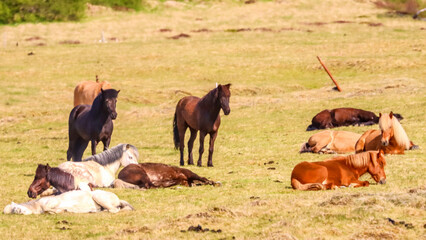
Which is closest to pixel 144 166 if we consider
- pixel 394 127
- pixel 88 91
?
pixel 394 127

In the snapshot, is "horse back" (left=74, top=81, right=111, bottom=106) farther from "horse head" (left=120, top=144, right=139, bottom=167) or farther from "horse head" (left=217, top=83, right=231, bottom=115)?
"horse head" (left=120, top=144, right=139, bottom=167)

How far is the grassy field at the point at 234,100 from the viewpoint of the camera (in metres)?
13.1

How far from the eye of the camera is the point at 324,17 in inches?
3406

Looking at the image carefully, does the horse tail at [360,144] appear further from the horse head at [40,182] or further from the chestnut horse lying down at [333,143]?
the horse head at [40,182]

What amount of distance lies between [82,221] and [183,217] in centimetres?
188

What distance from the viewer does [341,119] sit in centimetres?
3050

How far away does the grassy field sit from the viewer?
13070mm

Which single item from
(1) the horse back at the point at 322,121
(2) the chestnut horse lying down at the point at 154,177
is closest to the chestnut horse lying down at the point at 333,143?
(1) the horse back at the point at 322,121

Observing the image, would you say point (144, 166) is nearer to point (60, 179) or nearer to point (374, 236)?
point (60, 179)

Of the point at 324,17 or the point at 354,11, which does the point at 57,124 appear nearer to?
the point at 324,17

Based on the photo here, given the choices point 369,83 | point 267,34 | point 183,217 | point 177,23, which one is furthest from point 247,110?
point 177,23

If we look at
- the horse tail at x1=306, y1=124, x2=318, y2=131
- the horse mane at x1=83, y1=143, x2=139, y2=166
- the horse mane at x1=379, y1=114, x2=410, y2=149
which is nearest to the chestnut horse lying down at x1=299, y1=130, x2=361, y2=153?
the horse mane at x1=379, y1=114, x2=410, y2=149

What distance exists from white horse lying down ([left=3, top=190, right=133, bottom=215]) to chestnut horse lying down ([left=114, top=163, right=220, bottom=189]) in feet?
9.82

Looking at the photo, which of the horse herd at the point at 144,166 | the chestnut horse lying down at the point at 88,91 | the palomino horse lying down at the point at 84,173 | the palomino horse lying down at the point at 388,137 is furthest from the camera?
the chestnut horse lying down at the point at 88,91
